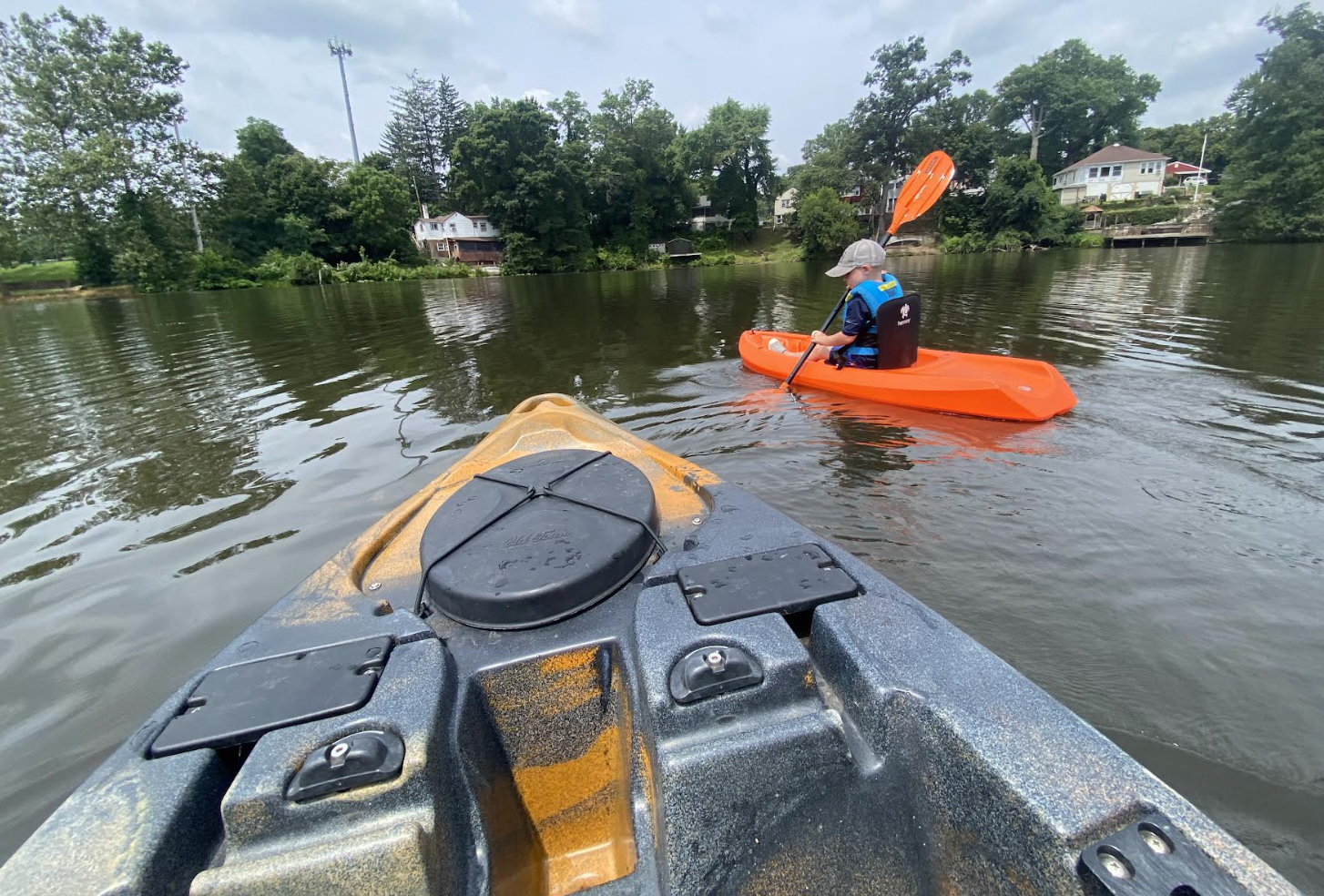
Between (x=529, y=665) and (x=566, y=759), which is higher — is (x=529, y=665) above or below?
above

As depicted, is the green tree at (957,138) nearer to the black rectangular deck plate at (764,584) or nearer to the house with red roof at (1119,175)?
the house with red roof at (1119,175)

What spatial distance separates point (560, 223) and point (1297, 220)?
141ft

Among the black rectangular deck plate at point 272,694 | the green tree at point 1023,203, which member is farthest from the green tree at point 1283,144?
the black rectangular deck plate at point 272,694

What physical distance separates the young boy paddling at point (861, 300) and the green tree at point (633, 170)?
1647 inches

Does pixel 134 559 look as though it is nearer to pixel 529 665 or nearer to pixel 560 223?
pixel 529 665

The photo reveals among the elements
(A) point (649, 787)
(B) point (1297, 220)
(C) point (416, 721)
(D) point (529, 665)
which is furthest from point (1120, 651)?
(B) point (1297, 220)

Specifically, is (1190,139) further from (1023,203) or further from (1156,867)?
(1156,867)

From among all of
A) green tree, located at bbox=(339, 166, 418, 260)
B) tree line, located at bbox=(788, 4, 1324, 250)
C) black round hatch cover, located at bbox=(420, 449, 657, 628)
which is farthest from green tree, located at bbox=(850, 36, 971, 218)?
black round hatch cover, located at bbox=(420, 449, 657, 628)

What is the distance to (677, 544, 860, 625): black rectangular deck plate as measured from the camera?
146cm

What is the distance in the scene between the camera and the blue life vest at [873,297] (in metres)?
5.78

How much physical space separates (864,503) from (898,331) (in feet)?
8.48

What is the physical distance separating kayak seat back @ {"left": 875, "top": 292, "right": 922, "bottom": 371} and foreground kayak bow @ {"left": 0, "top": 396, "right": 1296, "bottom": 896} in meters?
4.63

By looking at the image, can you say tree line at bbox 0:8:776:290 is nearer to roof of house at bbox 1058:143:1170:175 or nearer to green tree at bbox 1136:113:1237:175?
roof of house at bbox 1058:143:1170:175

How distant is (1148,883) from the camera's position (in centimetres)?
88
